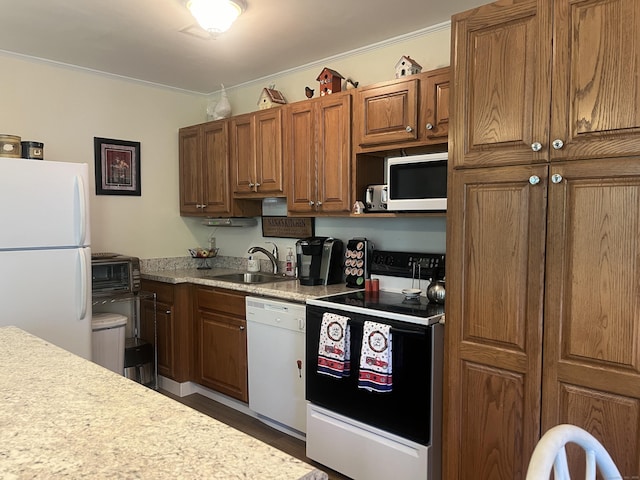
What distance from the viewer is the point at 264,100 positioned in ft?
11.4

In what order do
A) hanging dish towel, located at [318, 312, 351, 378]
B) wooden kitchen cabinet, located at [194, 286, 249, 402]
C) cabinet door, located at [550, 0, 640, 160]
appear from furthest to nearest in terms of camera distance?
wooden kitchen cabinet, located at [194, 286, 249, 402]
hanging dish towel, located at [318, 312, 351, 378]
cabinet door, located at [550, 0, 640, 160]

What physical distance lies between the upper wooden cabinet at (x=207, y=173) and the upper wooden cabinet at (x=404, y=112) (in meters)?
1.30

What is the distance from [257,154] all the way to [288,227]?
0.60 metres

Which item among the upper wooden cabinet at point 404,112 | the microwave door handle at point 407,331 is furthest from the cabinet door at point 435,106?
the microwave door handle at point 407,331

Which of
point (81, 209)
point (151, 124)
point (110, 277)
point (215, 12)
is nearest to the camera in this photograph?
point (215, 12)

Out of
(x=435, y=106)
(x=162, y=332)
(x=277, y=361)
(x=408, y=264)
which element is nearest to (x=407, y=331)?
(x=408, y=264)

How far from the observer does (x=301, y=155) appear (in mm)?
3133

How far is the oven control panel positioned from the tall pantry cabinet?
732mm

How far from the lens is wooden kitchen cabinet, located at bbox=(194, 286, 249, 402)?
→ 3.18 meters

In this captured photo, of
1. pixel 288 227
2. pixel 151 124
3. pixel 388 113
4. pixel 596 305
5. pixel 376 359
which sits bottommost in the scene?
pixel 376 359

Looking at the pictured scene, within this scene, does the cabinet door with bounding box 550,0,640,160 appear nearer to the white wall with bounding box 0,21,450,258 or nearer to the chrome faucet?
the white wall with bounding box 0,21,450,258

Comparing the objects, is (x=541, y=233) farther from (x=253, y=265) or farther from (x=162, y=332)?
(x=162, y=332)

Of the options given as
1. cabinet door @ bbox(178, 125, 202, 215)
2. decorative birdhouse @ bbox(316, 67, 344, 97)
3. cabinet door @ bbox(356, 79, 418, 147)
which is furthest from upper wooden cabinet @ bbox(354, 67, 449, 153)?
cabinet door @ bbox(178, 125, 202, 215)

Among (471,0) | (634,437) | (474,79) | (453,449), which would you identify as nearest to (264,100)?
(471,0)
